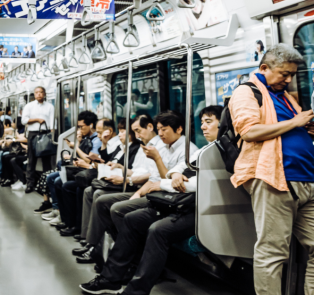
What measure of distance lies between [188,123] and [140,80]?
278 centimetres

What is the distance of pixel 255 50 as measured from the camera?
351 centimetres

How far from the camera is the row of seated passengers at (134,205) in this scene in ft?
10.1

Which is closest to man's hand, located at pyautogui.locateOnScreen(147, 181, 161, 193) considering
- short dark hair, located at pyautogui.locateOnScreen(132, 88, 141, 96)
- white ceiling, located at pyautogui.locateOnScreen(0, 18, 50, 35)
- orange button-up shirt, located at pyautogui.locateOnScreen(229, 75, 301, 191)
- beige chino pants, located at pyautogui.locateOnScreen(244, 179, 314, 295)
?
orange button-up shirt, located at pyautogui.locateOnScreen(229, 75, 301, 191)

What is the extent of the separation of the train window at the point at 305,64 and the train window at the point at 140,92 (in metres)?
2.42

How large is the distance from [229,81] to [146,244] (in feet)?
5.74

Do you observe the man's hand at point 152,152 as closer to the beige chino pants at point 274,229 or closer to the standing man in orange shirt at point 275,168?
the standing man in orange shirt at point 275,168

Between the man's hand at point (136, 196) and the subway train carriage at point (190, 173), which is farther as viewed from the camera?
the man's hand at point (136, 196)

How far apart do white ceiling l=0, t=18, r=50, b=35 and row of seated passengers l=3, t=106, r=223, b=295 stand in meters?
3.79

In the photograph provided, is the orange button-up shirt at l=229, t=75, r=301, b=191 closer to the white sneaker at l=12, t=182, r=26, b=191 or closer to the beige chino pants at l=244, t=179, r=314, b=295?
the beige chino pants at l=244, t=179, r=314, b=295

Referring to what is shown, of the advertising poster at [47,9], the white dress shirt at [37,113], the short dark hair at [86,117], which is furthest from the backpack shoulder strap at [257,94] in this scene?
the white dress shirt at [37,113]

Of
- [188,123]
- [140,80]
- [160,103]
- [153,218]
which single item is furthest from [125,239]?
[140,80]

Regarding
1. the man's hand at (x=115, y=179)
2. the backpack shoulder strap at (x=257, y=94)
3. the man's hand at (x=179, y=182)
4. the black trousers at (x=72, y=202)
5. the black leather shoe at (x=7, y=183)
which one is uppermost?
the backpack shoulder strap at (x=257, y=94)

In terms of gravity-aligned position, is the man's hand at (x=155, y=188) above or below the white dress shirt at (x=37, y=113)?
below

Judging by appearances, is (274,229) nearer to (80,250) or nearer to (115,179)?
(115,179)
